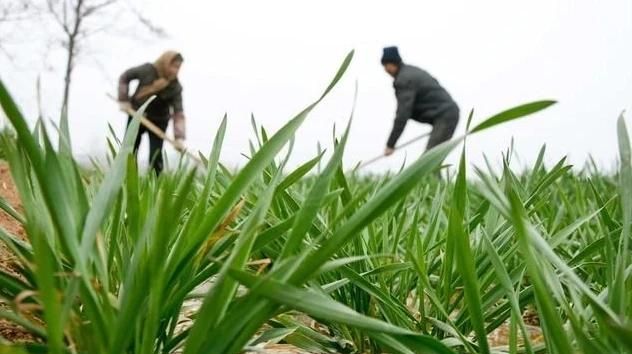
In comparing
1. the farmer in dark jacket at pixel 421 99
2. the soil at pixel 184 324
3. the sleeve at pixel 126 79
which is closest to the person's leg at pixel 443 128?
the farmer in dark jacket at pixel 421 99

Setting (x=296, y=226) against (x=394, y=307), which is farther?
(x=394, y=307)

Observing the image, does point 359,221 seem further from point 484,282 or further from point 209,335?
point 484,282

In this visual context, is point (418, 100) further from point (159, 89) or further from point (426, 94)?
point (159, 89)

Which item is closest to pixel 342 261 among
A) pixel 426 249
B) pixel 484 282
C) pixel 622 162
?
pixel 622 162

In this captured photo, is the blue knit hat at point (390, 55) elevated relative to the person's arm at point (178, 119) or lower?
elevated

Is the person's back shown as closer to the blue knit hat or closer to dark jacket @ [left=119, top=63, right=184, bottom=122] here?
the blue knit hat

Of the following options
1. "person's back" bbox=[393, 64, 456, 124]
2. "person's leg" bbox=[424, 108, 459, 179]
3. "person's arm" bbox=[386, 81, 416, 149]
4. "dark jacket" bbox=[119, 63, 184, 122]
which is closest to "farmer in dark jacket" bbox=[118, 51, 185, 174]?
"dark jacket" bbox=[119, 63, 184, 122]

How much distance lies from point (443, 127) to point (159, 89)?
314 centimetres

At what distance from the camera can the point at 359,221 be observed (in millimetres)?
457

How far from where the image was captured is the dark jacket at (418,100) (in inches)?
293

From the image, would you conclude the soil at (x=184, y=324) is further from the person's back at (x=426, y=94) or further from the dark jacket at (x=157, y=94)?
the person's back at (x=426, y=94)

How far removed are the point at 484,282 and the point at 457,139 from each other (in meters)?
0.48

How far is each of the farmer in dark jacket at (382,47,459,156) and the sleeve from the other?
106 inches

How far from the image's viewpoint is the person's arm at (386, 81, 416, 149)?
7.36 meters
